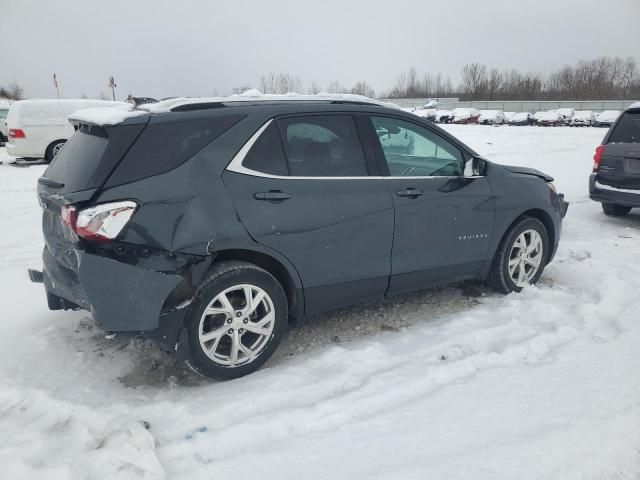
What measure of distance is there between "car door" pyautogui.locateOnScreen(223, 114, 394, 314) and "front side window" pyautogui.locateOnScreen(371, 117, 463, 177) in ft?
0.85

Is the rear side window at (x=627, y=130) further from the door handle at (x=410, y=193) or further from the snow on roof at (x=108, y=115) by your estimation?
the snow on roof at (x=108, y=115)

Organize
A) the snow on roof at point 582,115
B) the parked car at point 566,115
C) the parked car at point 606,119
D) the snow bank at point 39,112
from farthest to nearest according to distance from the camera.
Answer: the parked car at point 566,115
the snow on roof at point 582,115
the parked car at point 606,119
the snow bank at point 39,112

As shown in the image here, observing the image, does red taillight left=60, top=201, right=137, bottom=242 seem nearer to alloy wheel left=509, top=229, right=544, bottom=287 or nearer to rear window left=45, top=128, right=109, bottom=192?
rear window left=45, top=128, right=109, bottom=192

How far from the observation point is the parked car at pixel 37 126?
1263 cm

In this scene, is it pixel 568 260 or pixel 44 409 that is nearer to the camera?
pixel 44 409

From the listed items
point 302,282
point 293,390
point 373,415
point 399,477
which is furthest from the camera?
point 302,282

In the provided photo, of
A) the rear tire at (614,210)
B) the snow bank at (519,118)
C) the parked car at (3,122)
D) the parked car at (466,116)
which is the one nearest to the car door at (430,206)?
the rear tire at (614,210)

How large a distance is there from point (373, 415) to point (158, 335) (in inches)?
52.5

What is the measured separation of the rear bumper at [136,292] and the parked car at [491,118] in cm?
4038

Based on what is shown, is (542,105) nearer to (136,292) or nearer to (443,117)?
(443,117)

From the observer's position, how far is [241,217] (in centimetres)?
294

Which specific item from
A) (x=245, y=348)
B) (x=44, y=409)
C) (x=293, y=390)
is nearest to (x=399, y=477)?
(x=293, y=390)

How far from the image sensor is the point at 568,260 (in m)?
5.31

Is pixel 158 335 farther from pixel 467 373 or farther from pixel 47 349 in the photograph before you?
pixel 467 373
